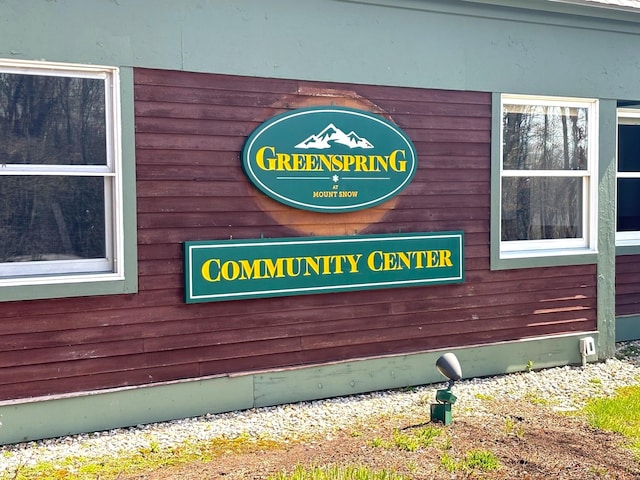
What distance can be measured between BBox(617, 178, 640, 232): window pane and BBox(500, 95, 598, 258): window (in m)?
1.82

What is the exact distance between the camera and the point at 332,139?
6500 mm

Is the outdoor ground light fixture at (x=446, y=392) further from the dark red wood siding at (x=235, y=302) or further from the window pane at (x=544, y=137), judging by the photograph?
the window pane at (x=544, y=137)

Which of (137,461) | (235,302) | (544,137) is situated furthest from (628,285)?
(137,461)

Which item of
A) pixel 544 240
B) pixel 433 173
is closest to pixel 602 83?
pixel 544 240

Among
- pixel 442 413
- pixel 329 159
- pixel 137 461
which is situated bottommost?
pixel 137 461

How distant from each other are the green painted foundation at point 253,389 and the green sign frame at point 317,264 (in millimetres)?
696

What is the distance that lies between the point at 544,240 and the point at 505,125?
50.8 inches

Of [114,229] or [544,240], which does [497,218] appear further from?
[114,229]

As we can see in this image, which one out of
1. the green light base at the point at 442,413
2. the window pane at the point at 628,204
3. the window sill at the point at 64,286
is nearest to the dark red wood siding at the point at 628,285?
the window pane at the point at 628,204

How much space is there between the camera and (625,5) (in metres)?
7.70

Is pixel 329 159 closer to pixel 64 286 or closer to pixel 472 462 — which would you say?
pixel 64 286

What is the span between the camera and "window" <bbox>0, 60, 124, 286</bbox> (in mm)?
5402

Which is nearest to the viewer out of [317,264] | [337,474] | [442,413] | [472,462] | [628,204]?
[337,474]

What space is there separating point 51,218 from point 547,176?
493 cm
